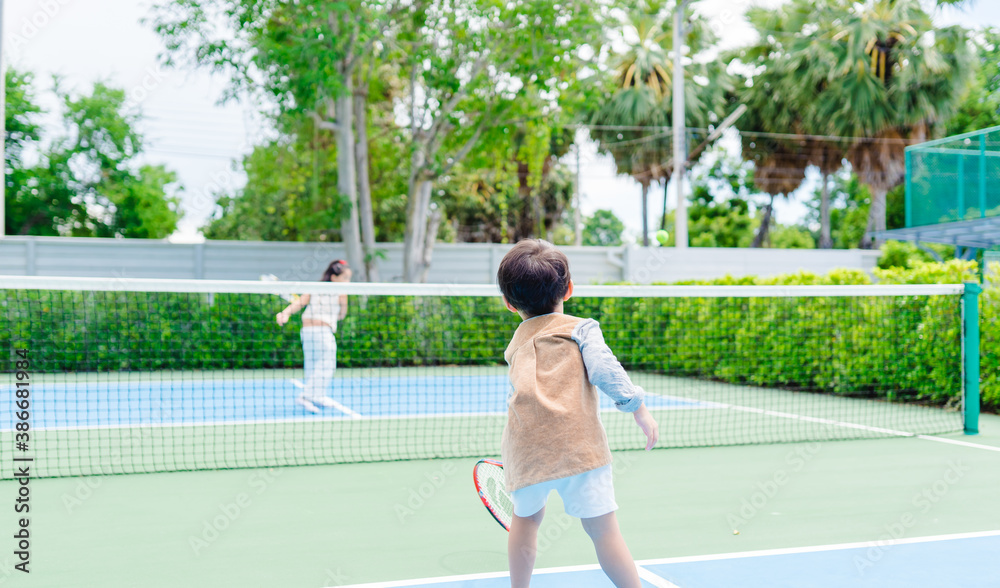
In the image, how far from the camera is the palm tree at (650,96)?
2636 centimetres

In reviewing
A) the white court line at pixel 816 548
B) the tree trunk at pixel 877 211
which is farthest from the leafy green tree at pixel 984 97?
the white court line at pixel 816 548

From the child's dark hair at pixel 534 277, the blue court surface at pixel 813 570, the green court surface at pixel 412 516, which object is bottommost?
the green court surface at pixel 412 516

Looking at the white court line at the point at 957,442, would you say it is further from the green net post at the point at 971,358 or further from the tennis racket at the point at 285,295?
the tennis racket at the point at 285,295

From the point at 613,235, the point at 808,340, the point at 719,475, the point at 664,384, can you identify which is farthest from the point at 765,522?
the point at 613,235

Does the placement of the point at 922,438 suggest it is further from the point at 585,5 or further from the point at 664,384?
the point at 585,5

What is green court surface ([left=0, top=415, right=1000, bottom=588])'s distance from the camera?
3.72m

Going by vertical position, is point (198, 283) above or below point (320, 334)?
above

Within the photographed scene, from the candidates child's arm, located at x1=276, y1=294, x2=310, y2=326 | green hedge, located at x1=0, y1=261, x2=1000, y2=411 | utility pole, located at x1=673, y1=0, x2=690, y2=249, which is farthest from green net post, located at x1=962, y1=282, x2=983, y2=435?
utility pole, located at x1=673, y1=0, x2=690, y2=249

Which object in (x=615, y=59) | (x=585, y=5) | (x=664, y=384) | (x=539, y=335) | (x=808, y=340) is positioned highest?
(x=615, y=59)

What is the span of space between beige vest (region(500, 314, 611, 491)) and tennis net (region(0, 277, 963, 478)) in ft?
11.1

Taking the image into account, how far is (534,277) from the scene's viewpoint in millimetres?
2799

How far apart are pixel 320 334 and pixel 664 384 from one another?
19.7 feet

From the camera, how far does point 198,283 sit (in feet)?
20.4

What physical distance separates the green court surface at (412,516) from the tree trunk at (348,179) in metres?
10.7
